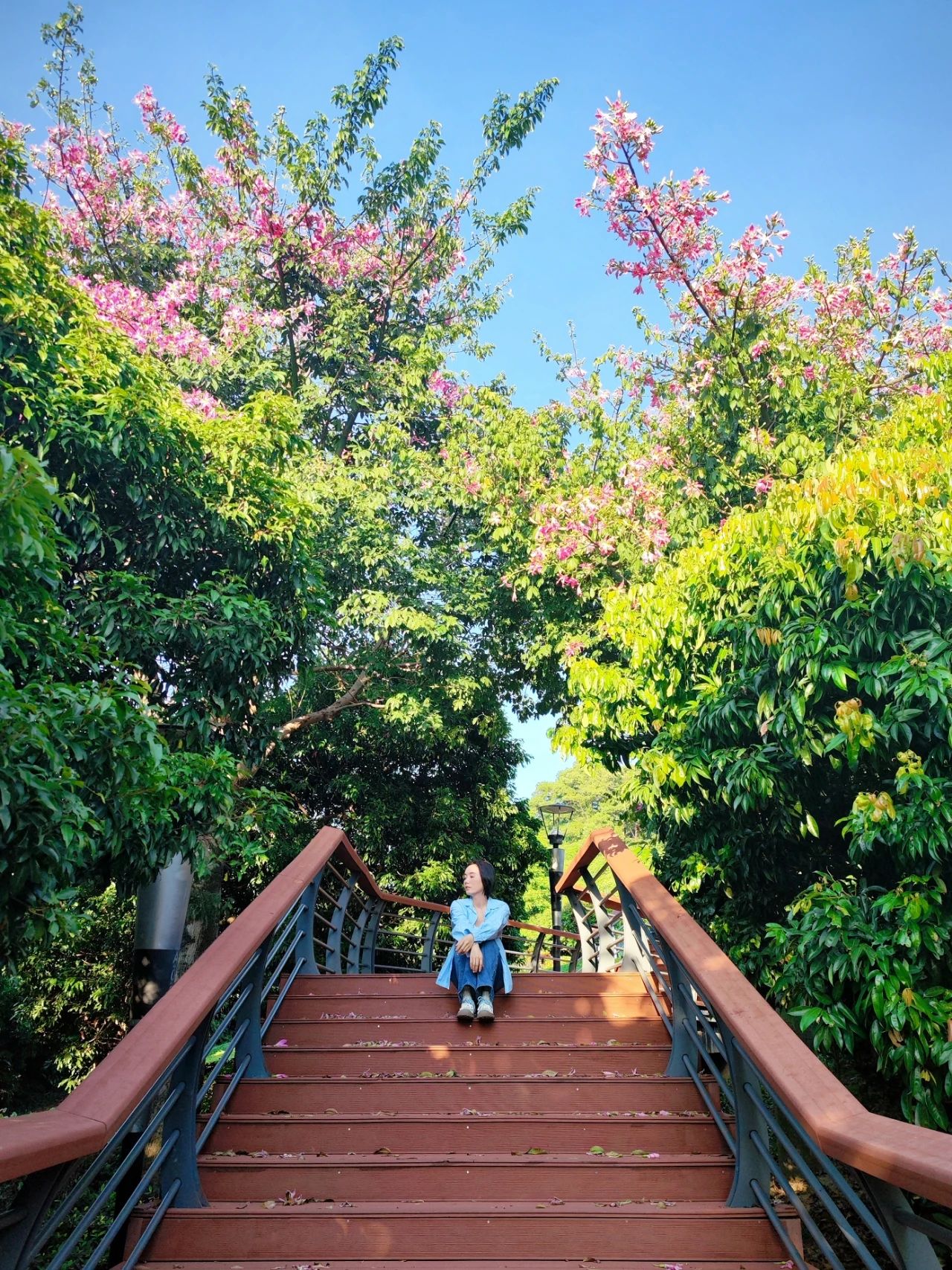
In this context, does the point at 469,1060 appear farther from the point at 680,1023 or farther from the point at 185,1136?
the point at 185,1136

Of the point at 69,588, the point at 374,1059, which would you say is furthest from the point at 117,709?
the point at 69,588

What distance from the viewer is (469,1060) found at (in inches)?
161

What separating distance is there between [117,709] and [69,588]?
258cm

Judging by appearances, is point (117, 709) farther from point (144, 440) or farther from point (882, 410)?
point (882, 410)

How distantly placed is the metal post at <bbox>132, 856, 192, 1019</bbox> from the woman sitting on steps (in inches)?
130

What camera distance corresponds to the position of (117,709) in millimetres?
3895

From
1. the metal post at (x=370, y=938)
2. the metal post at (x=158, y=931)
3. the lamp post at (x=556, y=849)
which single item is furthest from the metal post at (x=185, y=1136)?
the lamp post at (x=556, y=849)

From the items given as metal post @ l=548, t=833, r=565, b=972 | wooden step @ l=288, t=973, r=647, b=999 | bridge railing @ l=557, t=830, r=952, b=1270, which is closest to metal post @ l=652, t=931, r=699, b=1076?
bridge railing @ l=557, t=830, r=952, b=1270

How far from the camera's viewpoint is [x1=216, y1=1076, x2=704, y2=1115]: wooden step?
3.66 meters

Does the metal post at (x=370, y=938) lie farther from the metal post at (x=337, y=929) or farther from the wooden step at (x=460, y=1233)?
the wooden step at (x=460, y=1233)

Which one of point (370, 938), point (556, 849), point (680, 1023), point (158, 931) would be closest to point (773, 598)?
point (680, 1023)

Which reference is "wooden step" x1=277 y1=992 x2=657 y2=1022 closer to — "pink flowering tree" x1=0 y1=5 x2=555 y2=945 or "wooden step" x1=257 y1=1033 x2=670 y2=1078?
"wooden step" x1=257 y1=1033 x2=670 y2=1078

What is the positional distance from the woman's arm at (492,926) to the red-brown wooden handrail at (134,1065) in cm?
112

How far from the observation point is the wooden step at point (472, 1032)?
4305mm
